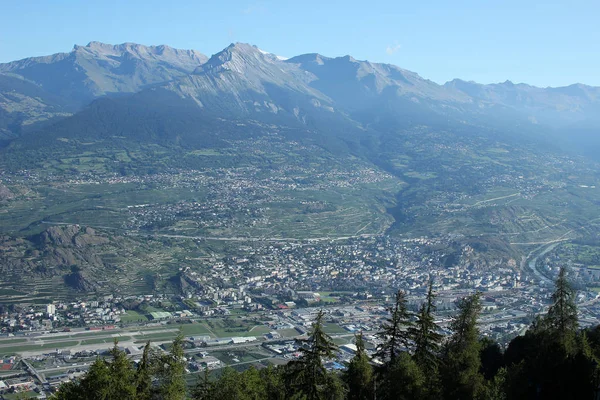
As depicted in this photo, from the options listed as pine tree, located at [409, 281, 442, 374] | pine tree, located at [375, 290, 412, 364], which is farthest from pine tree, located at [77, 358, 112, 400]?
pine tree, located at [409, 281, 442, 374]

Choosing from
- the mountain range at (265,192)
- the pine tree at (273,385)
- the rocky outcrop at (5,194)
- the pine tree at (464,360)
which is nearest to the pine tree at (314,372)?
the pine tree at (273,385)

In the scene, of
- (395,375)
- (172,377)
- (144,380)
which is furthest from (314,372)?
(144,380)

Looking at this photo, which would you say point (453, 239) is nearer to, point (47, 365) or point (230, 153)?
point (47, 365)

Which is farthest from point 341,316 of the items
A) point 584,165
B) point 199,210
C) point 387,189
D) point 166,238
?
point 584,165

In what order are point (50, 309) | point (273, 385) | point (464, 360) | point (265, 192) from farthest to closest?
point (265, 192) → point (50, 309) → point (464, 360) → point (273, 385)

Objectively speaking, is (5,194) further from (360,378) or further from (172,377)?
(360,378)

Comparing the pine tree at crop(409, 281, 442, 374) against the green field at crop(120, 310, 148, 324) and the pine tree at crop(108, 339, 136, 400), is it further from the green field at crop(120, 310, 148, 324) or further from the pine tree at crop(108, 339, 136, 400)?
the green field at crop(120, 310, 148, 324)
